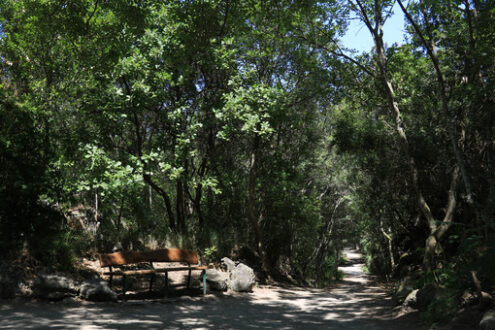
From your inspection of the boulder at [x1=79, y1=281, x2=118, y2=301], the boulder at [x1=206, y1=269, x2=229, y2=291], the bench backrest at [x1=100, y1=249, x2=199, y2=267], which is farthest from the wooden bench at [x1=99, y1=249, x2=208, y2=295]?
the boulder at [x1=206, y1=269, x2=229, y2=291]

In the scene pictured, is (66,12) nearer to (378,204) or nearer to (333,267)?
(378,204)

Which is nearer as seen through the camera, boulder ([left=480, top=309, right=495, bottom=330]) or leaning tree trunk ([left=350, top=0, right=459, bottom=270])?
boulder ([left=480, top=309, right=495, bottom=330])

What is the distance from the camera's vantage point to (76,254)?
9.42 meters

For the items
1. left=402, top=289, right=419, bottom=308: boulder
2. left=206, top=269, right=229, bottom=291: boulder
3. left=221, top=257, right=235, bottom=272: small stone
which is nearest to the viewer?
left=402, top=289, right=419, bottom=308: boulder

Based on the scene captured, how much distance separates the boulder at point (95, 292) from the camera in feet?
24.7

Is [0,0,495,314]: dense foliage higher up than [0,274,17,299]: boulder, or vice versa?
[0,0,495,314]: dense foliage

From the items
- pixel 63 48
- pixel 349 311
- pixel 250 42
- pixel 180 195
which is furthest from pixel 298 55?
pixel 349 311

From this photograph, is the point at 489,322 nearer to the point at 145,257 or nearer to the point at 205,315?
the point at 205,315

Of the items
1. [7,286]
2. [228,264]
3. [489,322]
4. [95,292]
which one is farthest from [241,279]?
[489,322]

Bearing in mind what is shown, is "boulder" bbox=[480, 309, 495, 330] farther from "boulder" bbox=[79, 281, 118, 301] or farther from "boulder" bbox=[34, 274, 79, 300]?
"boulder" bbox=[34, 274, 79, 300]

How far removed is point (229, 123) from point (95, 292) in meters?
5.32

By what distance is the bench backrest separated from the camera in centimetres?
823

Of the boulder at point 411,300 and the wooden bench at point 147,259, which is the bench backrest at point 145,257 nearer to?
the wooden bench at point 147,259

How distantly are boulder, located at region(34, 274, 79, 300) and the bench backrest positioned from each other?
0.87m
